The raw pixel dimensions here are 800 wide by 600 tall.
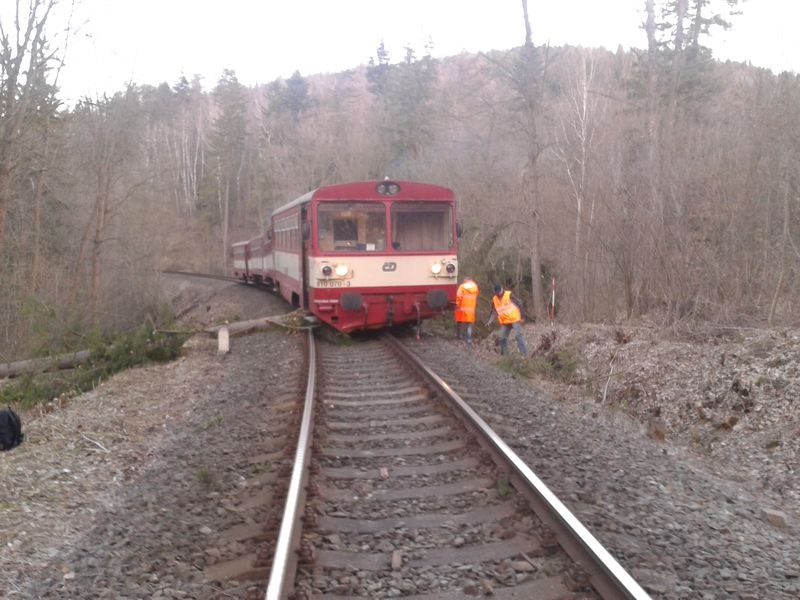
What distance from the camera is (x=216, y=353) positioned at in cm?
1339

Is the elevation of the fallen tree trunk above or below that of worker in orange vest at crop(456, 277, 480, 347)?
below

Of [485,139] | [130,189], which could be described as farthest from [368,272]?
[485,139]

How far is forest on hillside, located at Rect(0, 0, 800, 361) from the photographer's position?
1496 centimetres

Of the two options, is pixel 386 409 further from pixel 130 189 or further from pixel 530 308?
pixel 130 189

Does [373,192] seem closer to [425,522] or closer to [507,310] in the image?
[507,310]

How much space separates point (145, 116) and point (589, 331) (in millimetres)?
21024

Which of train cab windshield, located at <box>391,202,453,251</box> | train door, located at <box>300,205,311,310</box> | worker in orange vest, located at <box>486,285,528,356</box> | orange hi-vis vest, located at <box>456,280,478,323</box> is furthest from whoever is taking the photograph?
orange hi-vis vest, located at <box>456,280,478,323</box>

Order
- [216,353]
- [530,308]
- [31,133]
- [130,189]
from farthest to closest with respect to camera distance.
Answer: [130,189], [530,308], [31,133], [216,353]

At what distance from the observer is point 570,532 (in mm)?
4102

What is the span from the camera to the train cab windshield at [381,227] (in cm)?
1334

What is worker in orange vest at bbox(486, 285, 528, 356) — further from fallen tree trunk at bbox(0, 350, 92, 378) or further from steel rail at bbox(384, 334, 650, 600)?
fallen tree trunk at bbox(0, 350, 92, 378)

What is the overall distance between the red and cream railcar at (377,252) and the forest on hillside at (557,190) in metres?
4.54

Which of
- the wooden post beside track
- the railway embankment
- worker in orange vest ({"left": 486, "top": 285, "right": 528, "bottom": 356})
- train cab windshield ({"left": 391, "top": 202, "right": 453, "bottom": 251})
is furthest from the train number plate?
worker in orange vest ({"left": 486, "top": 285, "right": 528, "bottom": 356})

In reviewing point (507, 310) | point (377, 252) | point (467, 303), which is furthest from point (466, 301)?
point (377, 252)
